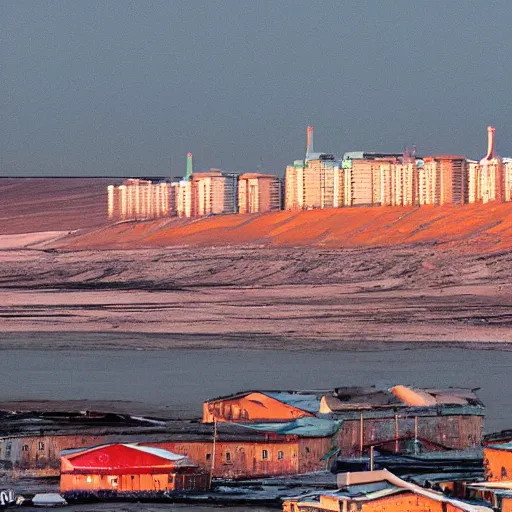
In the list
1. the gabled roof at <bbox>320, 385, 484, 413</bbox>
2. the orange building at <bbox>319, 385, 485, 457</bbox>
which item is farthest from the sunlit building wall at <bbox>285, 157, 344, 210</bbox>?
the orange building at <bbox>319, 385, 485, 457</bbox>

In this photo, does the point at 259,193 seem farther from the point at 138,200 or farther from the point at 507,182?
the point at 507,182

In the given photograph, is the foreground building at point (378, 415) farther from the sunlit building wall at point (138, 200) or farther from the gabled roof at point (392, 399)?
the sunlit building wall at point (138, 200)

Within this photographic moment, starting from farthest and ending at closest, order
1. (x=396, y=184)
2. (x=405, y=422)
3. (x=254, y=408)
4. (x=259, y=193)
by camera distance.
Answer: (x=259, y=193) → (x=396, y=184) → (x=254, y=408) → (x=405, y=422)

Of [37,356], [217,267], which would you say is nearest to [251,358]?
[37,356]

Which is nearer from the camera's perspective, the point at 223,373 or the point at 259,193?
the point at 223,373

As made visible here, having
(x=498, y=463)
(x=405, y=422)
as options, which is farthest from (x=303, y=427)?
(x=498, y=463)

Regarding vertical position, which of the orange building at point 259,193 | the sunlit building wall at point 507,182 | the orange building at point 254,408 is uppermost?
the orange building at point 259,193

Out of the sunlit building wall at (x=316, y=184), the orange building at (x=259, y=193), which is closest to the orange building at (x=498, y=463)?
the sunlit building wall at (x=316, y=184)

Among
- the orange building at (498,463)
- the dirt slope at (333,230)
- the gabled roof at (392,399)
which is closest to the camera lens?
the orange building at (498,463)
